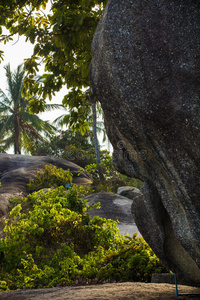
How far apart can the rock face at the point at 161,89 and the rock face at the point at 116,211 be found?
18.2 ft

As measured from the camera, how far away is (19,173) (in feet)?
48.4

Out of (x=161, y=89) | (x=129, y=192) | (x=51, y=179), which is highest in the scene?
(x=161, y=89)

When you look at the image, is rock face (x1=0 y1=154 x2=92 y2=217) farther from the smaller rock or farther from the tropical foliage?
the tropical foliage

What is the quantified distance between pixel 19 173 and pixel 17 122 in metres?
11.5

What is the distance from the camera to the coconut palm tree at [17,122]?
2503 centimetres

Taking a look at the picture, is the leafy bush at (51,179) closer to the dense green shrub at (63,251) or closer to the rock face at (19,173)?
the rock face at (19,173)

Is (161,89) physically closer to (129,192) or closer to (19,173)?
(129,192)

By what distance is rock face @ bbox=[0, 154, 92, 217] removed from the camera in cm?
1243

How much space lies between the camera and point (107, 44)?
2246 mm

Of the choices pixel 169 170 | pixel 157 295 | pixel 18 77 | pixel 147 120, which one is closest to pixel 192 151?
pixel 169 170

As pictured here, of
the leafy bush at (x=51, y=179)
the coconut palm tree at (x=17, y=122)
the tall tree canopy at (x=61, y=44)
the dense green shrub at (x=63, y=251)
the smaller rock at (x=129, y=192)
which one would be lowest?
the dense green shrub at (x=63, y=251)

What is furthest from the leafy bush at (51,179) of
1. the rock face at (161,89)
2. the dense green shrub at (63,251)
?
the rock face at (161,89)

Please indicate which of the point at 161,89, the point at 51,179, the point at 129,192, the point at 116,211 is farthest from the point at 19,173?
the point at 161,89

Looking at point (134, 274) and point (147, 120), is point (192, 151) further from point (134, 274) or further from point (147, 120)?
point (134, 274)
